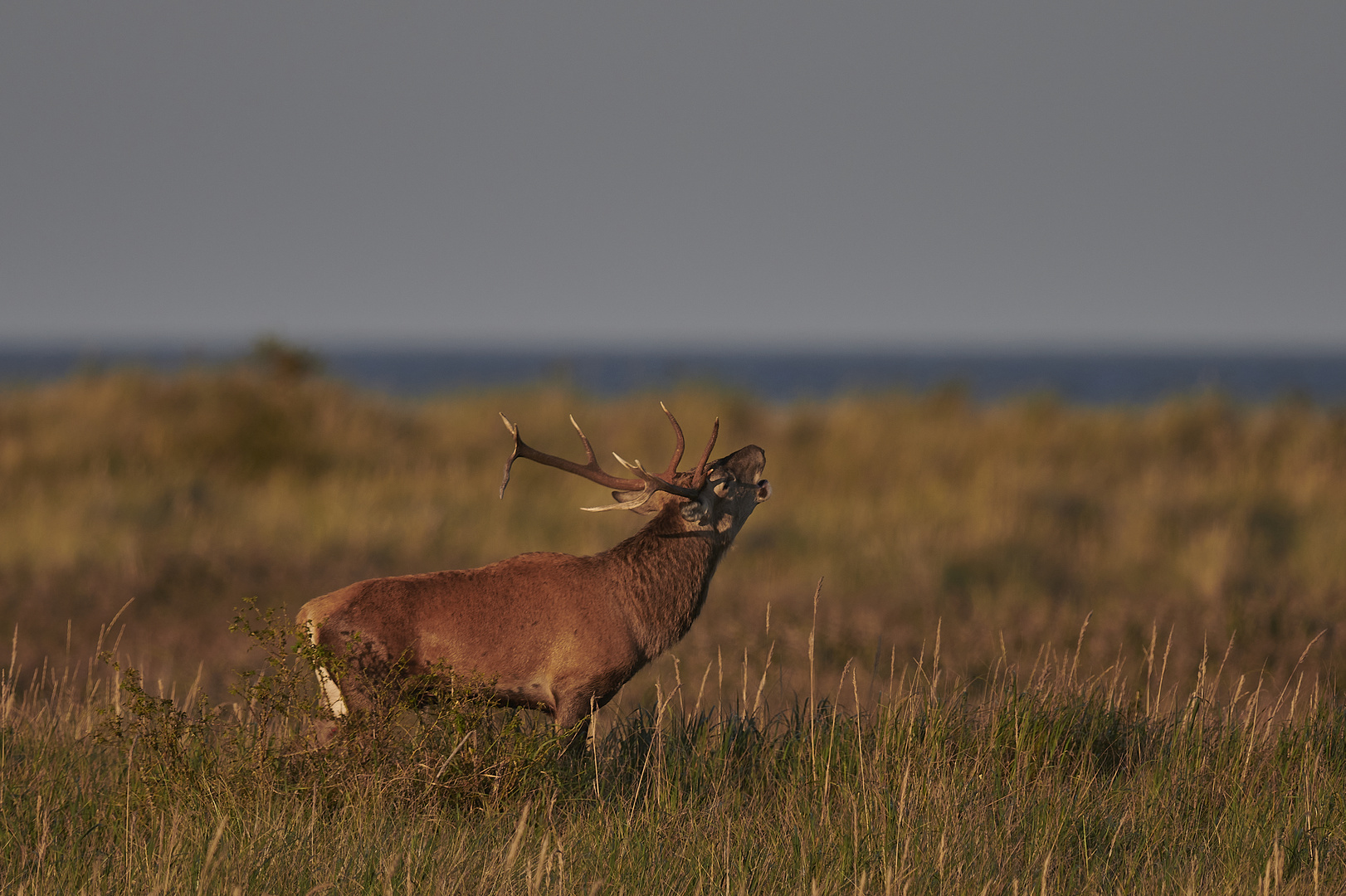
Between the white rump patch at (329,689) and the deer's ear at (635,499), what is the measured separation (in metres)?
1.10

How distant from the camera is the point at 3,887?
3.78 metres

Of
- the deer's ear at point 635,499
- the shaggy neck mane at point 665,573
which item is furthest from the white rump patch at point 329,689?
the deer's ear at point 635,499

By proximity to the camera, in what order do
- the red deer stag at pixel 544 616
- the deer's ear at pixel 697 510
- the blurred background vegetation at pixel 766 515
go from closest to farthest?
1. the red deer stag at pixel 544 616
2. the deer's ear at pixel 697 510
3. the blurred background vegetation at pixel 766 515

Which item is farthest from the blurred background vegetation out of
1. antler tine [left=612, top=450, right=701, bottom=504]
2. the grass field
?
antler tine [left=612, top=450, right=701, bottom=504]

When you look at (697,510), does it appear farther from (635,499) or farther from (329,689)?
(329,689)

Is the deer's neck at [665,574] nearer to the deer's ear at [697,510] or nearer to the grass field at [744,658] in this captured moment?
the deer's ear at [697,510]

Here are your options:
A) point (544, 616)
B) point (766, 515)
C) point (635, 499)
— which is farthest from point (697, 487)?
point (766, 515)

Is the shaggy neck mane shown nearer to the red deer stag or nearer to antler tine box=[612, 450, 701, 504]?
the red deer stag

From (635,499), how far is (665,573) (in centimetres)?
28

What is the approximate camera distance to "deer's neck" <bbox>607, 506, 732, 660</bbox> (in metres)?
4.19

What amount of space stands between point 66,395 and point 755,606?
12276 mm

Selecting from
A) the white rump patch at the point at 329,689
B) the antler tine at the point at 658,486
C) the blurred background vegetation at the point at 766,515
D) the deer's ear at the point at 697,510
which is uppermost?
the antler tine at the point at 658,486

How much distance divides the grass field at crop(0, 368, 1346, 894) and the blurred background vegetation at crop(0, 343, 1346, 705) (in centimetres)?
7

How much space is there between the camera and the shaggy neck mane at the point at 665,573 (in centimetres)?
419
